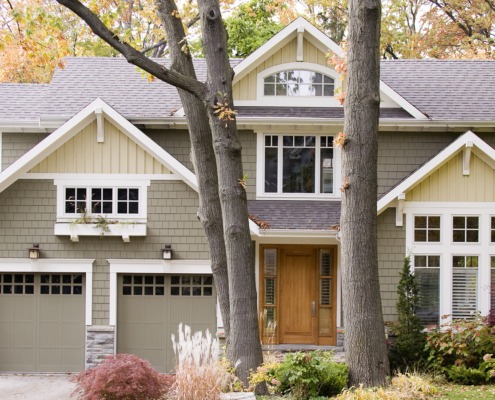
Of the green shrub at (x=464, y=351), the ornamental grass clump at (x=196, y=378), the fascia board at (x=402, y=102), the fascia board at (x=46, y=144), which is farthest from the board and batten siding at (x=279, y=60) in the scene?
the ornamental grass clump at (x=196, y=378)

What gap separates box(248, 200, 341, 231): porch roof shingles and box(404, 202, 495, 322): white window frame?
1.56m

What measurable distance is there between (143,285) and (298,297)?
3255 mm

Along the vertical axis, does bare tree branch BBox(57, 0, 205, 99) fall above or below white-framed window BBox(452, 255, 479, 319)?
above

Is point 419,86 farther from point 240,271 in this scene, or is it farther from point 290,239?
point 240,271

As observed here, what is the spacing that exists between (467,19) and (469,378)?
17185mm

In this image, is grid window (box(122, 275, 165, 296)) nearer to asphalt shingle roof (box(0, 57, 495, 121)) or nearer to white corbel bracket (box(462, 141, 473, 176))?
asphalt shingle roof (box(0, 57, 495, 121))

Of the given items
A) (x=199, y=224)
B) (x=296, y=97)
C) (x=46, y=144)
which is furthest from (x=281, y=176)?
(x=46, y=144)

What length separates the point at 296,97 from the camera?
17.2 meters

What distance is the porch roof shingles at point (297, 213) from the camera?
16.0m

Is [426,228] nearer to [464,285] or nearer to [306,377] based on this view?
[464,285]

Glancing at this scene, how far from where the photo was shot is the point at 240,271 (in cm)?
1084

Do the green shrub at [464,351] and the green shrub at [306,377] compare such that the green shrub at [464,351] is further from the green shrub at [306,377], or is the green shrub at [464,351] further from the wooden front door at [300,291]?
the green shrub at [306,377]

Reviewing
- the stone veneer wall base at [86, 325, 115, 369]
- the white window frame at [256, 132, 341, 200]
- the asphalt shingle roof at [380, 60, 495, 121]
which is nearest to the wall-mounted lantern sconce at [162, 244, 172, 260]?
the stone veneer wall base at [86, 325, 115, 369]

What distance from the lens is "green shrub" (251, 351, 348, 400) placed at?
10.2m
